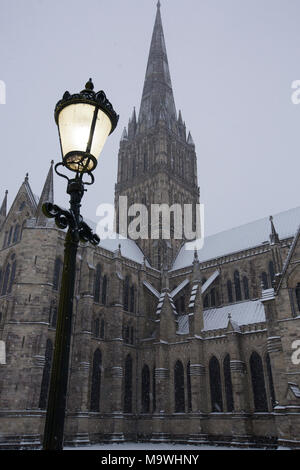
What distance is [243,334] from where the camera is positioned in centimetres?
2784

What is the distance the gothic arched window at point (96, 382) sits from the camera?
29.6m

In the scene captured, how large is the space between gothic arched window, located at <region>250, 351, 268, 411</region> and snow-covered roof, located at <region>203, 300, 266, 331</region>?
277 centimetres

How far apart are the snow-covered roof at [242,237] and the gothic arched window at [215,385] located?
11746mm

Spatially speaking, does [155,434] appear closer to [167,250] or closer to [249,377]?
[249,377]

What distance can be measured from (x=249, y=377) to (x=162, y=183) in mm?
25637

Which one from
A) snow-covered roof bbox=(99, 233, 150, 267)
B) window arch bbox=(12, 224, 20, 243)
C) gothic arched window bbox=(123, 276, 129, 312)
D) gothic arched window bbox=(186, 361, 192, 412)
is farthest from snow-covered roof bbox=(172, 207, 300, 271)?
window arch bbox=(12, 224, 20, 243)

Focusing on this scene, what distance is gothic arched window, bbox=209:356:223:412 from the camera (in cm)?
2773

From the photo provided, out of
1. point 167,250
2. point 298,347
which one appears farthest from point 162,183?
point 298,347

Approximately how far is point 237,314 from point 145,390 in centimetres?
1045

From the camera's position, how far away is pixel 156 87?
55938mm

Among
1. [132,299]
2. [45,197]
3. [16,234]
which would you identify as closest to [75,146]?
[45,197]

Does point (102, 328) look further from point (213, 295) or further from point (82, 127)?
point (82, 127)

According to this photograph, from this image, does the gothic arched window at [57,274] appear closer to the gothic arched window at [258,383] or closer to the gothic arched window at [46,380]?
the gothic arched window at [46,380]

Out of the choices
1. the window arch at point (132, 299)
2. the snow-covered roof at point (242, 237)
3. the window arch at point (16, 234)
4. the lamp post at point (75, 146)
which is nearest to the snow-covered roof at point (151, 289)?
the window arch at point (132, 299)
